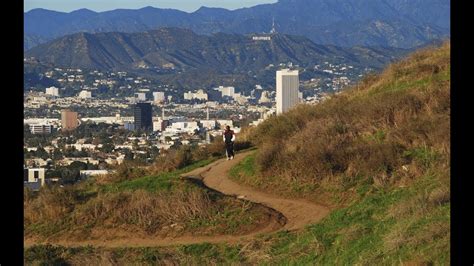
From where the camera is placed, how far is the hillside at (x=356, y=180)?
31.7 ft

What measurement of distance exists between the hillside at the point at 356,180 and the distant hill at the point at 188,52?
Answer: 7277 cm

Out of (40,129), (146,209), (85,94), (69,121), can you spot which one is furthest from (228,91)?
(146,209)

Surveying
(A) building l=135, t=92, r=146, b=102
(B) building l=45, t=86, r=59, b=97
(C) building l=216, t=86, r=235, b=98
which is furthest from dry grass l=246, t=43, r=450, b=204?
(C) building l=216, t=86, r=235, b=98

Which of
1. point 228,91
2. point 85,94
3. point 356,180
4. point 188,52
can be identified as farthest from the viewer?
point 188,52

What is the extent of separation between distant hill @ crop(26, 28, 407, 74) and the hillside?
72765 millimetres

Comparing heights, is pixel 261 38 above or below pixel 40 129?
above

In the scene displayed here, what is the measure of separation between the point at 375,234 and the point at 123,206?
19.3 ft

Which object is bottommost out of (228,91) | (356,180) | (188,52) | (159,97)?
(356,180)

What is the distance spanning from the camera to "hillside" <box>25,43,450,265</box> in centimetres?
966

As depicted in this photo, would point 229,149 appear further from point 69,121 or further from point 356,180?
point 69,121

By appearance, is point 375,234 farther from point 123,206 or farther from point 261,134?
point 261,134

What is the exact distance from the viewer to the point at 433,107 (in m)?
17.6

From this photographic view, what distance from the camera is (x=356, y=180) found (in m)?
15.0

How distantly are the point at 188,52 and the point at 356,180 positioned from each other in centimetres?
10060
